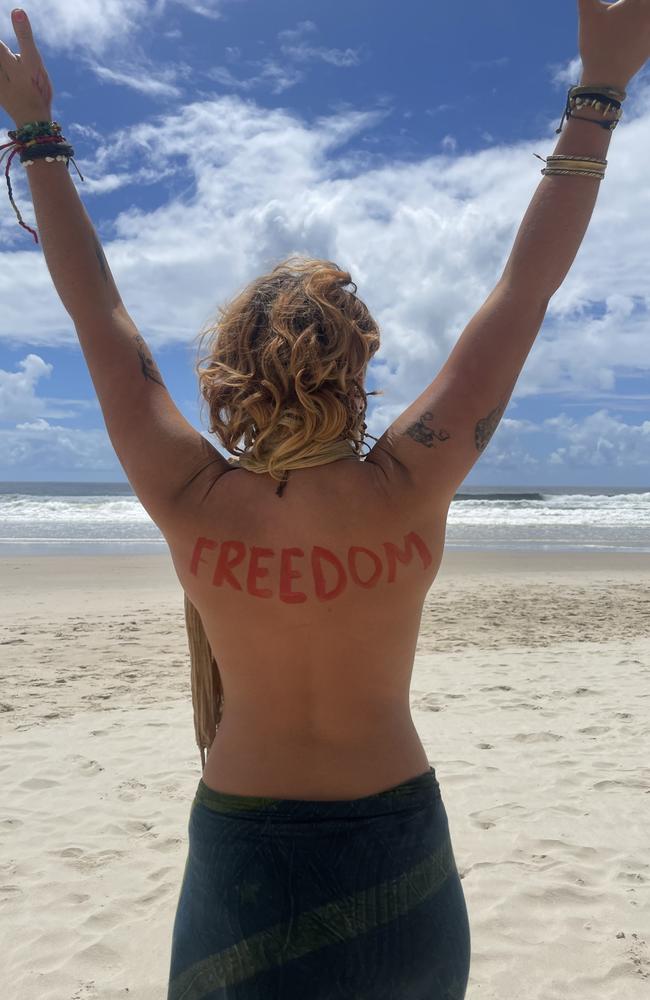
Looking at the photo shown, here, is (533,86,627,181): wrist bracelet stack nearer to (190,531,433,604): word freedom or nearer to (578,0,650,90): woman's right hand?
(578,0,650,90): woman's right hand

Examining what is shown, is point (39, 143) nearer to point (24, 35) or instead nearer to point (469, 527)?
point (24, 35)

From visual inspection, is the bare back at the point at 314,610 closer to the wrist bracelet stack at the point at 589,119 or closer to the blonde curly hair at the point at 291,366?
the blonde curly hair at the point at 291,366

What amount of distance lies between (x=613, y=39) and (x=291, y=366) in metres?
0.79

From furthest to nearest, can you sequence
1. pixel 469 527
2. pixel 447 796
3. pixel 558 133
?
1. pixel 469 527
2. pixel 447 796
3. pixel 558 133

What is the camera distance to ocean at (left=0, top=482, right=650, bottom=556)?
2084cm

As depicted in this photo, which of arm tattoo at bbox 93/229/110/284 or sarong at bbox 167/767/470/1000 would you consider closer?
sarong at bbox 167/767/470/1000

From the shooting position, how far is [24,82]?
1472 millimetres

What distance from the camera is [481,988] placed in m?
3.03

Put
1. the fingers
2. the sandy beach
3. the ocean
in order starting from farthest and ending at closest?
the ocean < the sandy beach < the fingers

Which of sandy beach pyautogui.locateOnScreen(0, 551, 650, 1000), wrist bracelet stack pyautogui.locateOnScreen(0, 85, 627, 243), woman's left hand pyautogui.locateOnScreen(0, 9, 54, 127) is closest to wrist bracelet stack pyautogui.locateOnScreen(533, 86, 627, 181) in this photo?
wrist bracelet stack pyautogui.locateOnScreen(0, 85, 627, 243)

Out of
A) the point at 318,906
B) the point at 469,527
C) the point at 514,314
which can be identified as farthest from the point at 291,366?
the point at 469,527

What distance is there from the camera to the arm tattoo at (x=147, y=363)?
139cm

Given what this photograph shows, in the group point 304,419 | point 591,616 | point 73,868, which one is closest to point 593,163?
point 304,419

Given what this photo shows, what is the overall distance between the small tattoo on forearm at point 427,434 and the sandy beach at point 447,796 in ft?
8.47
